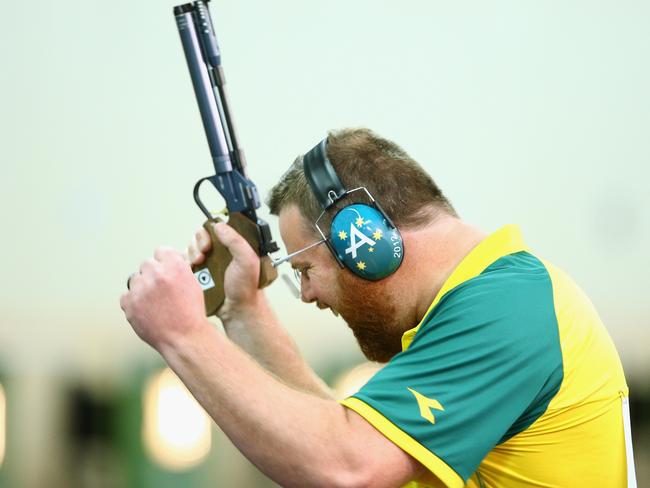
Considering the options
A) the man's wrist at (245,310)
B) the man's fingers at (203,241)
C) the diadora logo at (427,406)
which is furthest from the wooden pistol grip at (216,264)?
the diadora logo at (427,406)

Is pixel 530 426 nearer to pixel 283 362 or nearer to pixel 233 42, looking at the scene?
pixel 283 362

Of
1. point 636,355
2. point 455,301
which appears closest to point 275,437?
point 455,301

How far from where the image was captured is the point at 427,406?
1449 millimetres

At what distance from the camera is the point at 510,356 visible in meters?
1.47

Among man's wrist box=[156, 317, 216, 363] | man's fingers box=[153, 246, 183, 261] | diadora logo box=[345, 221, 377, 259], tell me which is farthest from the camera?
diadora logo box=[345, 221, 377, 259]

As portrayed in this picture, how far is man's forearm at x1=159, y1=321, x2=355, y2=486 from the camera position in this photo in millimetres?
1409

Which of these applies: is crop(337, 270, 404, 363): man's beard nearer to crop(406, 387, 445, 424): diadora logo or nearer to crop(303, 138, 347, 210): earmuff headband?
crop(303, 138, 347, 210): earmuff headband

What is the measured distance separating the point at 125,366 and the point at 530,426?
11.9ft

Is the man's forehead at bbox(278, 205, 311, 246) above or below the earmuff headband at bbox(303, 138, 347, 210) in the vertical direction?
below

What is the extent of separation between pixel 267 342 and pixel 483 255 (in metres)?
0.77

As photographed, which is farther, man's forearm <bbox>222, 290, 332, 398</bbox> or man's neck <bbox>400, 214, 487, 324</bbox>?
man's forearm <bbox>222, 290, 332, 398</bbox>

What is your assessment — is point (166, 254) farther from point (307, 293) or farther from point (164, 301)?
point (307, 293)

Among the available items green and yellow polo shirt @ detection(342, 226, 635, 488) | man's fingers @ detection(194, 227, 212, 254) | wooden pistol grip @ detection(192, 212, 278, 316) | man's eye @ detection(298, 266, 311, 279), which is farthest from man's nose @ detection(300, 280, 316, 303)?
green and yellow polo shirt @ detection(342, 226, 635, 488)

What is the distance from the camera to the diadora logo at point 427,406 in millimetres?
1441
